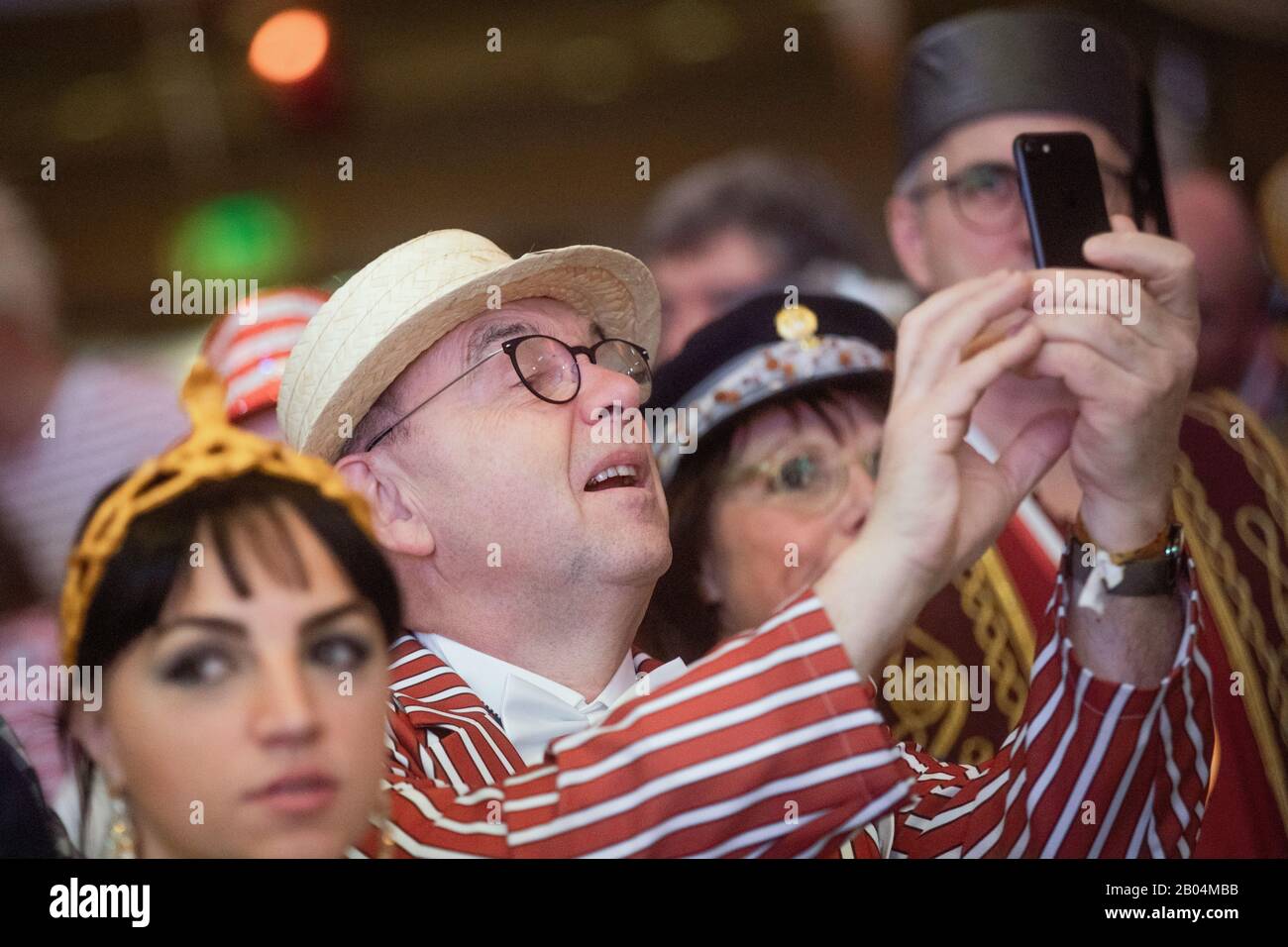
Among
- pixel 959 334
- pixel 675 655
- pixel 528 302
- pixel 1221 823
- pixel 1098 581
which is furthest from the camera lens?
pixel 675 655

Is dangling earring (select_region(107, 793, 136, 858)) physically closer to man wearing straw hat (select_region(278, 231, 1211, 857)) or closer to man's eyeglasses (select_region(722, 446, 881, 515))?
man wearing straw hat (select_region(278, 231, 1211, 857))

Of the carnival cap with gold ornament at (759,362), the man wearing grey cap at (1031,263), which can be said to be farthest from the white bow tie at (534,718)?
the man wearing grey cap at (1031,263)

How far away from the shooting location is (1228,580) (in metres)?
2.03

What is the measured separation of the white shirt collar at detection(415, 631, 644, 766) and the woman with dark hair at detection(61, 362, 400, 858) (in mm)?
263

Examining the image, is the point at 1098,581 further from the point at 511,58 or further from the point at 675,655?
the point at 511,58

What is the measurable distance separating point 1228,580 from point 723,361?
71cm

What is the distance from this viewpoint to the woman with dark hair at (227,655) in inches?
49.4

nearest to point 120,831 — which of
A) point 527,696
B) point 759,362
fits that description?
point 527,696

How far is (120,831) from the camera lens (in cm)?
137

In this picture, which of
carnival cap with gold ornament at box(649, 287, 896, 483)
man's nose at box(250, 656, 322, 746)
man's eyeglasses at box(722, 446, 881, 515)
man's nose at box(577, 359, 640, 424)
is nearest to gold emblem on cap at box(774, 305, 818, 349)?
carnival cap with gold ornament at box(649, 287, 896, 483)

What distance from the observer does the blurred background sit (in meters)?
3.35

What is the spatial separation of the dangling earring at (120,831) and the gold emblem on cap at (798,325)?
1013mm

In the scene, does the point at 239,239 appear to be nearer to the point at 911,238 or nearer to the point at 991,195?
the point at 911,238
